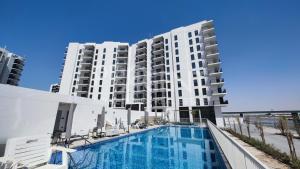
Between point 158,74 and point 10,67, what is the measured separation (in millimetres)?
55345

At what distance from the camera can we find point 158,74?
44188mm

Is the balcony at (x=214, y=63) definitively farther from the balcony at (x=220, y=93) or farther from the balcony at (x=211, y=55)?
the balcony at (x=220, y=93)

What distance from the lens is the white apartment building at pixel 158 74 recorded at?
37375 mm

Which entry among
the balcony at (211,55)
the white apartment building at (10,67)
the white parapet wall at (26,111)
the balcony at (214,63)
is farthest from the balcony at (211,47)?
the white apartment building at (10,67)

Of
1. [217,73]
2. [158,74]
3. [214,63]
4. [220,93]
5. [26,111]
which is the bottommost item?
[26,111]

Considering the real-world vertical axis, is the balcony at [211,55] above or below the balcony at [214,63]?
above

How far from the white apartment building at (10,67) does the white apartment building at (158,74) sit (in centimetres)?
2118

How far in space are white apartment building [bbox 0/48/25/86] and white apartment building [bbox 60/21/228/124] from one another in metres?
21.2

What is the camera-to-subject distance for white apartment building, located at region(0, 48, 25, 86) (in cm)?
4980

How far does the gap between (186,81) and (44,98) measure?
112 feet

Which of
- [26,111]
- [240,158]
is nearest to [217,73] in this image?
[240,158]

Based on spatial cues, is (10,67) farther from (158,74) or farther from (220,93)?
(220,93)

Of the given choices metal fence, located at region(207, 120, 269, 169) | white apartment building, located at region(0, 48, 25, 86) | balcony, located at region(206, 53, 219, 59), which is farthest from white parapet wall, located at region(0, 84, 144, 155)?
white apartment building, located at region(0, 48, 25, 86)

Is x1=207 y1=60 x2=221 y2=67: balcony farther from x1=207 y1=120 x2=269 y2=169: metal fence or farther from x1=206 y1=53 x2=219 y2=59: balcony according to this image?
x1=207 y1=120 x2=269 y2=169: metal fence
